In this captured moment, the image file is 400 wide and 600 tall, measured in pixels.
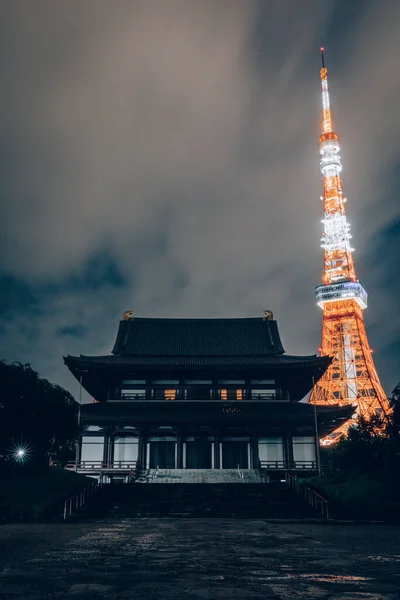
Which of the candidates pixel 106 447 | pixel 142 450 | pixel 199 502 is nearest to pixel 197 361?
pixel 142 450

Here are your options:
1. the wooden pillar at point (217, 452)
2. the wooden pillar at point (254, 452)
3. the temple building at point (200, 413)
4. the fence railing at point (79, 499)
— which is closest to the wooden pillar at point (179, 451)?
the temple building at point (200, 413)

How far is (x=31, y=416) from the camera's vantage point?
25.6m

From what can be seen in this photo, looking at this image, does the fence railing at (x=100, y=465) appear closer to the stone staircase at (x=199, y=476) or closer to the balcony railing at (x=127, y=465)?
the balcony railing at (x=127, y=465)

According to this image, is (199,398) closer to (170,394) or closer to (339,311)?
(170,394)

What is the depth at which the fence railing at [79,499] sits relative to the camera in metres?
23.5

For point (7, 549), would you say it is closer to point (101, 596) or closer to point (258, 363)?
point (101, 596)

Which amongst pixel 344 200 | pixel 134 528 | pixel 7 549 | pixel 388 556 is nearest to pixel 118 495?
pixel 134 528

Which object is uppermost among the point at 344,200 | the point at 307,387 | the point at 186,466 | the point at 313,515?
the point at 344,200

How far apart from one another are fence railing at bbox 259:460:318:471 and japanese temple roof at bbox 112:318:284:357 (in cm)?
1127

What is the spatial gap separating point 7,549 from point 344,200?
84.9m

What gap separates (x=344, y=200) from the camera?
8769cm

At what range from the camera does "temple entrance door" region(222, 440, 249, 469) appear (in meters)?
40.4

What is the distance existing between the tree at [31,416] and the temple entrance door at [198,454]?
1519 centimetres

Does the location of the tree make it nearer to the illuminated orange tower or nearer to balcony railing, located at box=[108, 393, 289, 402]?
balcony railing, located at box=[108, 393, 289, 402]
